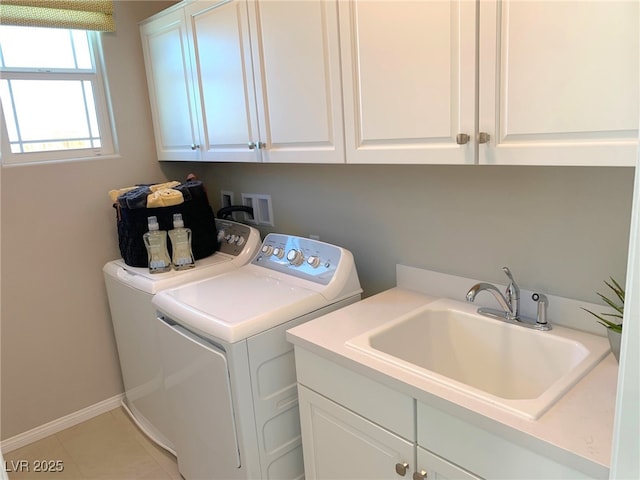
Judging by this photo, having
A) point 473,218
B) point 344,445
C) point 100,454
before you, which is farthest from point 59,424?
point 473,218

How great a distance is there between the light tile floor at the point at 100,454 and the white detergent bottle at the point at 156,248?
37.5 inches

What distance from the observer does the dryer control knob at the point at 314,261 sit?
198cm

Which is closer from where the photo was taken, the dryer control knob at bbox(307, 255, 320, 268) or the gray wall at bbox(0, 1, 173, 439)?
the dryer control knob at bbox(307, 255, 320, 268)

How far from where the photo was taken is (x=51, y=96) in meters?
2.51

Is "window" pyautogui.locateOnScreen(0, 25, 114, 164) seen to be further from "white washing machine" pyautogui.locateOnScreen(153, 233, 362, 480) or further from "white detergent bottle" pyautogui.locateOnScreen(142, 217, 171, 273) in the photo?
"white washing machine" pyautogui.locateOnScreen(153, 233, 362, 480)

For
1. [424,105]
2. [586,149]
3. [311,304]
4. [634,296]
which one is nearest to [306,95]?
[424,105]

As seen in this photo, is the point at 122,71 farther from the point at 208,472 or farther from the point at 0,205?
the point at 208,472

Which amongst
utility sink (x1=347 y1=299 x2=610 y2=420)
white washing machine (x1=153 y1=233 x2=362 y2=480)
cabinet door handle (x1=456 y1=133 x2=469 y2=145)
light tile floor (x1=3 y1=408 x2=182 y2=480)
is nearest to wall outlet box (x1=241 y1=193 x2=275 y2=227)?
white washing machine (x1=153 y1=233 x2=362 y2=480)

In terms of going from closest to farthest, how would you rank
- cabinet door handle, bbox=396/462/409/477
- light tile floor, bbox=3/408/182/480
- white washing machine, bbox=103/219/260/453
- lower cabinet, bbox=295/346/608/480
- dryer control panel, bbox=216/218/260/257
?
1. lower cabinet, bbox=295/346/608/480
2. cabinet door handle, bbox=396/462/409/477
3. white washing machine, bbox=103/219/260/453
4. light tile floor, bbox=3/408/182/480
5. dryer control panel, bbox=216/218/260/257

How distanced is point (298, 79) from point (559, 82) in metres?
0.92

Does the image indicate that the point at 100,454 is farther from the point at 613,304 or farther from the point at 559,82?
the point at 559,82

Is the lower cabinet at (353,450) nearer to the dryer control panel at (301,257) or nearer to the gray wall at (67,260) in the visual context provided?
the dryer control panel at (301,257)

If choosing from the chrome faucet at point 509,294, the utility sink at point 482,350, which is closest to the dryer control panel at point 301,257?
the utility sink at point 482,350

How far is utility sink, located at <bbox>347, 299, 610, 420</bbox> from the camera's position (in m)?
1.35
